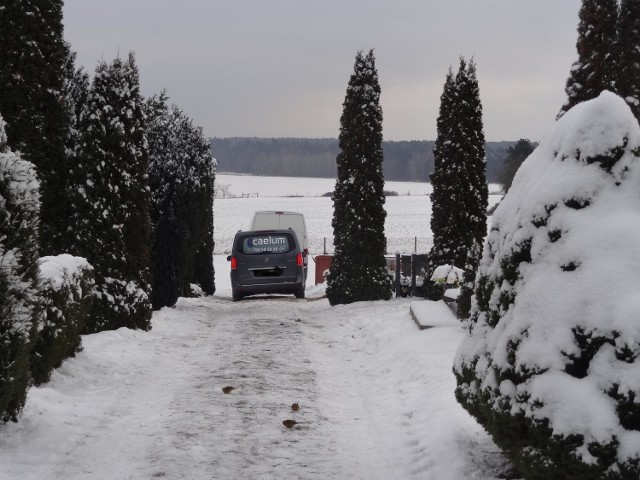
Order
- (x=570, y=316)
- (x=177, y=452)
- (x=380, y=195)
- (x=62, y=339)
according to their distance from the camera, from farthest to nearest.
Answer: (x=380, y=195) < (x=62, y=339) < (x=177, y=452) < (x=570, y=316)

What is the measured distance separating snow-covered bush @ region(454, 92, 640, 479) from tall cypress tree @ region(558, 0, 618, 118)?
1488cm

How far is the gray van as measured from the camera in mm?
19078

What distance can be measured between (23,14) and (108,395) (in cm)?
656

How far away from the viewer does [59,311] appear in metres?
7.89

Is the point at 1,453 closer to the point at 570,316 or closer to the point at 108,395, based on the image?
the point at 108,395

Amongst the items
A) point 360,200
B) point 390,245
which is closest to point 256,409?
point 360,200

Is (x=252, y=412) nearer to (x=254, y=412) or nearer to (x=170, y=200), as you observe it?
(x=254, y=412)

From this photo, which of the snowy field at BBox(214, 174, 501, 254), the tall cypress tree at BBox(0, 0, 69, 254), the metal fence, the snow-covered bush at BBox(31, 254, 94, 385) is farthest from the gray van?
the metal fence

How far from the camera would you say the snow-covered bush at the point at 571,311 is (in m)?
4.07

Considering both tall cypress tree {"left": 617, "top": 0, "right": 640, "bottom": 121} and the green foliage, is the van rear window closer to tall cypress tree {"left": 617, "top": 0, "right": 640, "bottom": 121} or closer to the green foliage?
the green foliage

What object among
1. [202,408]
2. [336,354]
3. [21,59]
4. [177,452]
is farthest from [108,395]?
[21,59]

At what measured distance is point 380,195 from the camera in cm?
1862

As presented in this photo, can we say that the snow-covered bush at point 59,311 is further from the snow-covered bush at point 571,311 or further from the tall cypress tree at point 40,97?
the snow-covered bush at point 571,311

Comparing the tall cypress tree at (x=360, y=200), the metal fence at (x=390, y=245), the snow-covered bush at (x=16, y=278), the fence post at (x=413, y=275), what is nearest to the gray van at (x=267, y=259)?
the tall cypress tree at (x=360, y=200)
